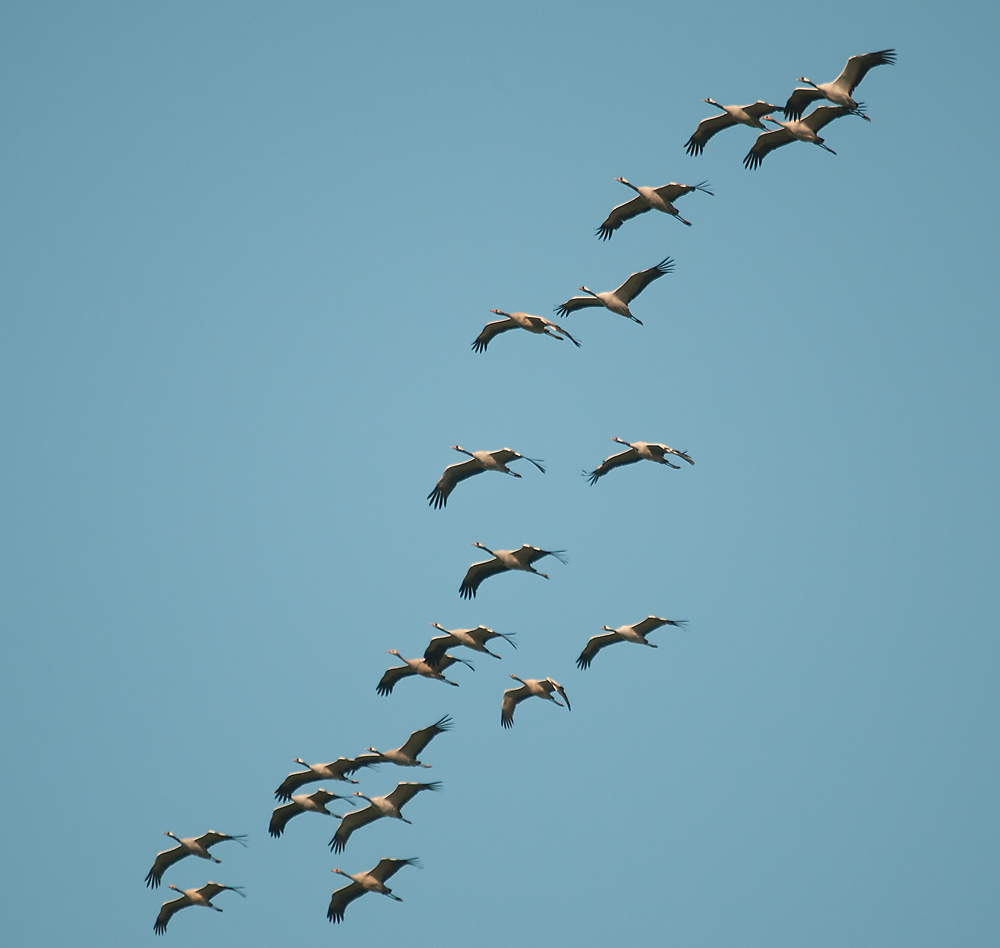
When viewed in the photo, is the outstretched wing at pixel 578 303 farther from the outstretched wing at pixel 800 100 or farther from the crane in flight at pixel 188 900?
the crane in flight at pixel 188 900

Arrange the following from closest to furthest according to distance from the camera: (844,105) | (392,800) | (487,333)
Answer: (844,105)
(392,800)
(487,333)

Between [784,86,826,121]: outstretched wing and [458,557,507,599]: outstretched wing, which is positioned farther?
[458,557,507,599]: outstretched wing

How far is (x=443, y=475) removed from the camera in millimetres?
42250

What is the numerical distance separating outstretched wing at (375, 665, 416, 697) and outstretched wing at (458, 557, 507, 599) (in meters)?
2.96

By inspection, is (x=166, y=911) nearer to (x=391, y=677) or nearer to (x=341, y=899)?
(x=341, y=899)

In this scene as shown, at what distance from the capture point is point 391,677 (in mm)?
43219

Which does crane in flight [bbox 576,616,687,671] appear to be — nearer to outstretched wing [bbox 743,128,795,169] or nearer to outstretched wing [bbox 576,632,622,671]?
outstretched wing [bbox 576,632,622,671]

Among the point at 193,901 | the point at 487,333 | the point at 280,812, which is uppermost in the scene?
the point at 487,333

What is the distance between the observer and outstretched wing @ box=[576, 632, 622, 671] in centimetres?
4344

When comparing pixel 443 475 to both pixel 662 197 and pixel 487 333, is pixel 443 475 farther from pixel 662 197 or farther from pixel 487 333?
pixel 662 197

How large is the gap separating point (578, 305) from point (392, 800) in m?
15.9

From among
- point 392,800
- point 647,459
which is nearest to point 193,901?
point 392,800

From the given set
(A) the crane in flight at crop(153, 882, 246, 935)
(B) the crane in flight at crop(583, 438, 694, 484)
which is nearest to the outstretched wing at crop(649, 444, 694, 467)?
(B) the crane in flight at crop(583, 438, 694, 484)

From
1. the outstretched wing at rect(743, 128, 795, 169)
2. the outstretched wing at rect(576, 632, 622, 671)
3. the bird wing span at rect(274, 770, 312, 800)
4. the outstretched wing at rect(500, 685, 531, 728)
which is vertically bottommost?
the bird wing span at rect(274, 770, 312, 800)
